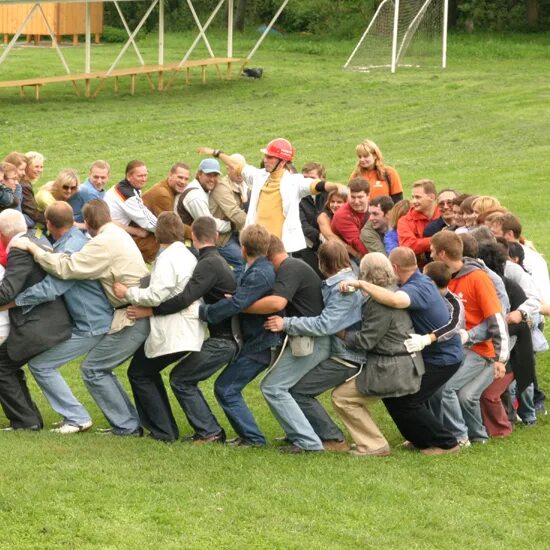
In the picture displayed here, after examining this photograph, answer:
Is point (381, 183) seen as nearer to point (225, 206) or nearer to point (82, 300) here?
point (225, 206)

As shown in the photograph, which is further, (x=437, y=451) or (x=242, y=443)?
(x=242, y=443)

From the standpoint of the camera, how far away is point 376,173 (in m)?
14.6

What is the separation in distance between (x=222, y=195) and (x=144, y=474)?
5.05 meters

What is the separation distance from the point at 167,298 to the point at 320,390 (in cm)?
148

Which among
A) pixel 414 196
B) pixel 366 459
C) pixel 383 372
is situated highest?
pixel 414 196

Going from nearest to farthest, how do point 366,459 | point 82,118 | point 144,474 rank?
point 144,474, point 366,459, point 82,118

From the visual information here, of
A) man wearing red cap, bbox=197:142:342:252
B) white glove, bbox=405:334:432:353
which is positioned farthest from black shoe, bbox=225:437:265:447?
man wearing red cap, bbox=197:142:342:252

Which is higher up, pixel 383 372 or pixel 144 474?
pixel 383 372

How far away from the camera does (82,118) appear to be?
102ft

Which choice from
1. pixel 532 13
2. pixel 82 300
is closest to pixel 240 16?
pixel 532 13

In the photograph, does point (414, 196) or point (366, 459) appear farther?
point (414, 196)

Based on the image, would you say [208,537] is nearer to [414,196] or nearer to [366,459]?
[366,459]

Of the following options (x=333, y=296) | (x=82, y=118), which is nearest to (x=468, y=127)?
(x=82, y=118)

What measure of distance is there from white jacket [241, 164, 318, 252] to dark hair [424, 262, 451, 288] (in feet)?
10.2
